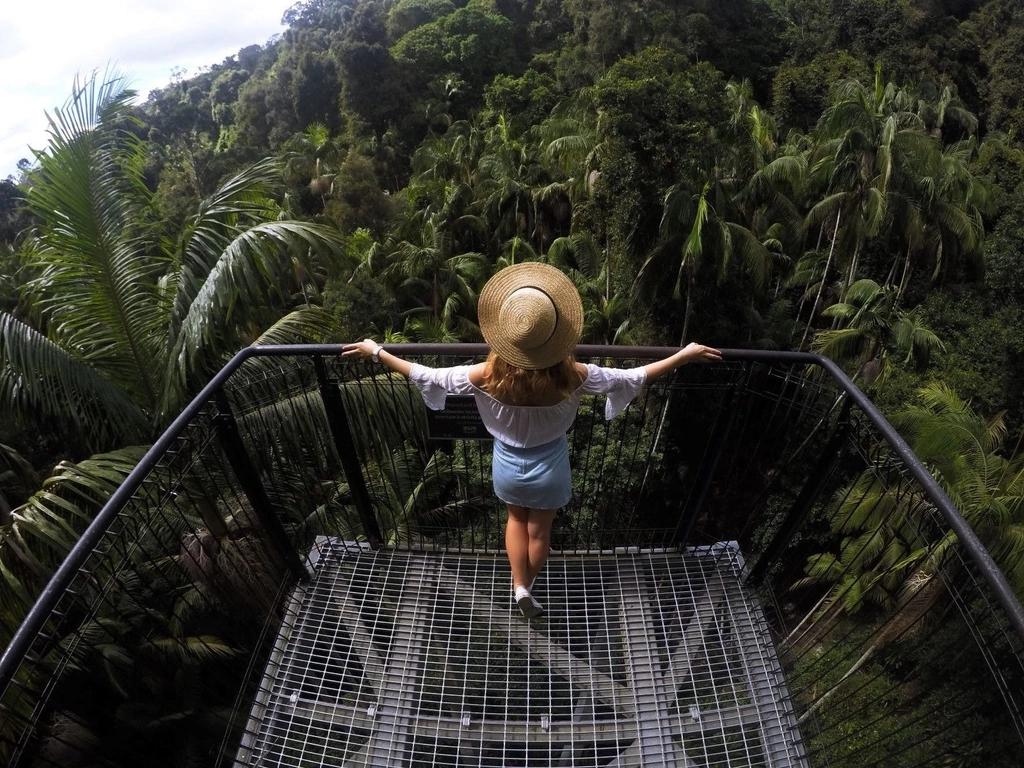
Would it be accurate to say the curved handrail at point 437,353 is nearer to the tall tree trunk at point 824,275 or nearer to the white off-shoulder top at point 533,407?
the white off-shoulder top at point 533,407

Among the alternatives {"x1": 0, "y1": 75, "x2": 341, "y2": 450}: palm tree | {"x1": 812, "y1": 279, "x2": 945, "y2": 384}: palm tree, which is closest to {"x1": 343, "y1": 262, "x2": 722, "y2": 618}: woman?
{"x1": 0, "y1": 75, "x2": 341, "y2": 450}: palm tree

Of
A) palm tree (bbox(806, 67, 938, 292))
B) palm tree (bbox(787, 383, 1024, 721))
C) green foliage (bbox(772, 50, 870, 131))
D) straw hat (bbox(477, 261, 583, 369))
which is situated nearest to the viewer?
straw hat (bbox(477, 261, 583, 369))

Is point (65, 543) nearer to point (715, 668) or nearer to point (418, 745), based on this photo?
point (418, 745)

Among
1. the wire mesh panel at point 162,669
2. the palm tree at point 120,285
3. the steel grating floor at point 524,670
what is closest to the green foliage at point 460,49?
the palm tree at point 120,285

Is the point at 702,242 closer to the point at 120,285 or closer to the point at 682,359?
the point at 120,285

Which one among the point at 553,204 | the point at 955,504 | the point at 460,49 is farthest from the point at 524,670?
the point at 460,49

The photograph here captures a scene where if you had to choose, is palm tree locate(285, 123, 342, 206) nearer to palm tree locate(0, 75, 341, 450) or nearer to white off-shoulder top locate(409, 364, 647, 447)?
palm tree locate(0, 75, 341, 450)

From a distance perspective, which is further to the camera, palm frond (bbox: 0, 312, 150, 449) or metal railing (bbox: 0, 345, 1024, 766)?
palm frond (bbox: 0, 312, 150, 449)
